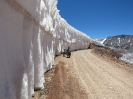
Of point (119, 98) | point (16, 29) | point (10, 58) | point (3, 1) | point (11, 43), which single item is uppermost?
point (3, 1)

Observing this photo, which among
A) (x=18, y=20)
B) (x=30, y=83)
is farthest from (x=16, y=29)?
(x=30, y=83)

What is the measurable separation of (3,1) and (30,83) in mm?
3545

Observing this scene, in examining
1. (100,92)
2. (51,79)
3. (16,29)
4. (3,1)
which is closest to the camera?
(3,1)

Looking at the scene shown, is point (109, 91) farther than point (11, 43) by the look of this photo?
Yes

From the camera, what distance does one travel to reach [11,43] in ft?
21.0

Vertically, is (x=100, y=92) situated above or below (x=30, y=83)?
below

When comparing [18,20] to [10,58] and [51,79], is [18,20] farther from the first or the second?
[51,79]

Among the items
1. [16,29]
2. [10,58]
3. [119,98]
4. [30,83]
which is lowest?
[119,98]

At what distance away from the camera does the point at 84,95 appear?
33.8 ft

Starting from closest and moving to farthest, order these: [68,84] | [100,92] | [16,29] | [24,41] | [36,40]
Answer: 1. [16,29]
2. [24,41]
3. [36,40]
4. [100,92]
5. [68,84]

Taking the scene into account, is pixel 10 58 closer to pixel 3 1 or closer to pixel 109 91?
pixel 3 1

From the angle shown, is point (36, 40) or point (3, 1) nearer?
point (3, 1)

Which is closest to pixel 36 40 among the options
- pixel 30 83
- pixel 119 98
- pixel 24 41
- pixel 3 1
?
pixel 24 41

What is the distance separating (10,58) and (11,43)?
482mm
